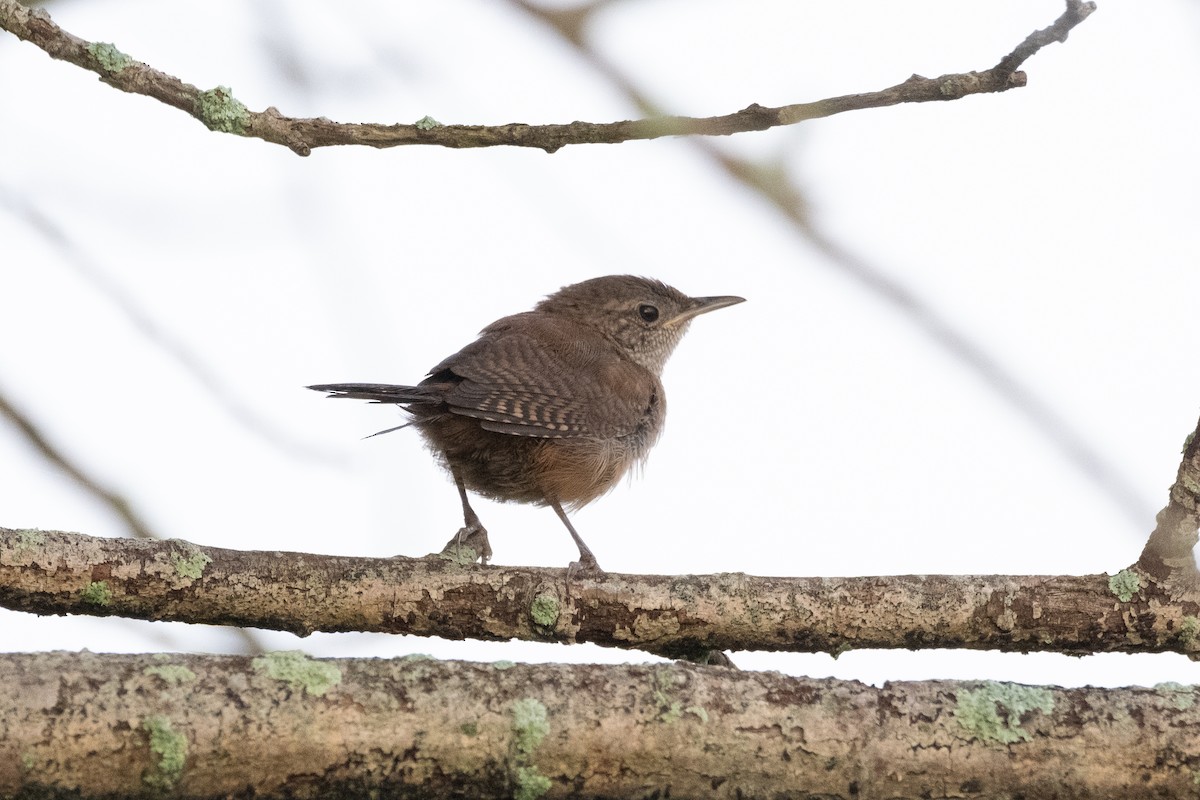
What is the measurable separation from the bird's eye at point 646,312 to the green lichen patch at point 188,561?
3.50 meters

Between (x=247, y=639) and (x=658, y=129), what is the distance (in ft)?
7.39

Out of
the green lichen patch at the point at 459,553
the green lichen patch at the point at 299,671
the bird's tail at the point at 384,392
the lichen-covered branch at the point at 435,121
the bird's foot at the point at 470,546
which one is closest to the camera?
the green lichen patch at the point at 299,671

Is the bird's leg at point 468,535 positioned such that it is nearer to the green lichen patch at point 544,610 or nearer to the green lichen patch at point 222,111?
the green lichen patch at point 544,610

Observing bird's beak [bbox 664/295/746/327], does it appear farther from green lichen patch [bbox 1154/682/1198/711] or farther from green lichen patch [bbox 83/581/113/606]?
green lichen patch [bbox 1154/682/1198/711]

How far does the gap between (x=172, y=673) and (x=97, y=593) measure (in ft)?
2.69

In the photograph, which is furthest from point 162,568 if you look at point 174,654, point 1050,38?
point 1050,38

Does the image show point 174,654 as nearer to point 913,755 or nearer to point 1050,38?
point 913,755

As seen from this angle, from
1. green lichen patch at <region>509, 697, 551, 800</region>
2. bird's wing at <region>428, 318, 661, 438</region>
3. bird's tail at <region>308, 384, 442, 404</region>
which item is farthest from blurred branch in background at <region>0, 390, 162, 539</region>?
green lichen patch at <region>509, 697, 551, 800</region>

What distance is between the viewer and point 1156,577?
11.3 feet

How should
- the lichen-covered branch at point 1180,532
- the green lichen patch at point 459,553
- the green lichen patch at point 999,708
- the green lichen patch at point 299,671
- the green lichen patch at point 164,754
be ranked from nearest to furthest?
the green lichen patch at point 164,754 < the green lichen patch at point 299,671 < the green lichen patch at point 999,708 < the lichen-covered branch at point 1180,532 < the green lichen patch at point 459,553

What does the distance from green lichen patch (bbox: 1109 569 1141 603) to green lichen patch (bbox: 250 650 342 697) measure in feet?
6.73

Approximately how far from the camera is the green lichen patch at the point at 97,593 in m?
3.38

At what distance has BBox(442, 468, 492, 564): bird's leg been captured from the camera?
14.6 feet

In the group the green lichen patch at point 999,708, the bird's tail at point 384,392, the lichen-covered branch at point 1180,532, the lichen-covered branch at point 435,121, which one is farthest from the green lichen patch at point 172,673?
the lichen-covered branch at point 1180,532
